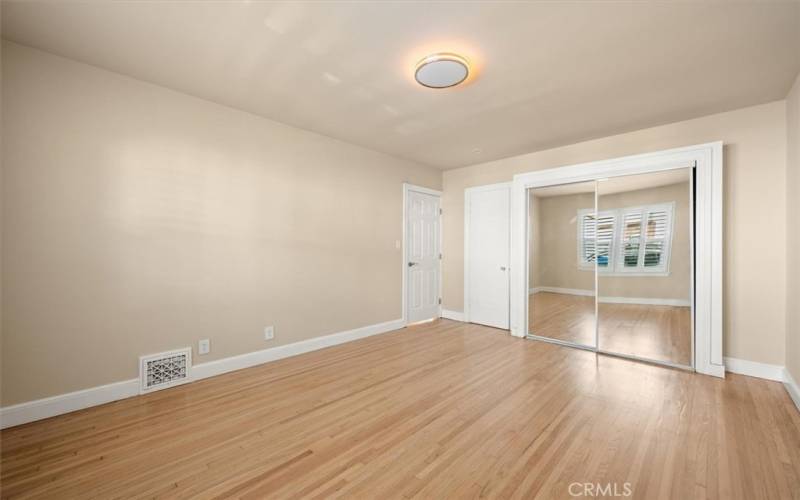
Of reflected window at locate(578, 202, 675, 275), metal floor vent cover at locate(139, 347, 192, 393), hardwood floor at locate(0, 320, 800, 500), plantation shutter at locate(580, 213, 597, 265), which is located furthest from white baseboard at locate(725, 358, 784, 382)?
metal floor vent cover at locate(139, 347, 192, 393)

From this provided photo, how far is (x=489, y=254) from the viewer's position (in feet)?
17.0

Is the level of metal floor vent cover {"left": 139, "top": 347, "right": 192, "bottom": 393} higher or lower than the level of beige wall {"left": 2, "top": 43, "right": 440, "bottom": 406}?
lower

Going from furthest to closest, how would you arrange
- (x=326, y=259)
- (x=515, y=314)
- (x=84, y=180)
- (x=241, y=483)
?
1. (x=515, y=314)
2. (x=326, y=259)
3. (x=84, y=180)
4. (x=241, y=483)

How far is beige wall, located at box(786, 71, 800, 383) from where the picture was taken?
8.65ft

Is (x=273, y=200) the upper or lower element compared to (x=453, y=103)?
lower

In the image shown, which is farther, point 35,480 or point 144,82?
point 144,82

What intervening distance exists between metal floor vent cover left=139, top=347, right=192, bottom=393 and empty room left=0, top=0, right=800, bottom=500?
0.02 m

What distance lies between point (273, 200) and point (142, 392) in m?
2.19

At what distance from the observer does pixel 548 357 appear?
3.69 meters

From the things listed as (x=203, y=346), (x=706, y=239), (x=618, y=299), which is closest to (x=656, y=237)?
(x=706, y=239)

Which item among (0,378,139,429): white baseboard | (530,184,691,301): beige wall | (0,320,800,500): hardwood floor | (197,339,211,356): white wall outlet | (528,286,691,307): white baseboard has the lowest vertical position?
(0,320,800,500): hardwood floor

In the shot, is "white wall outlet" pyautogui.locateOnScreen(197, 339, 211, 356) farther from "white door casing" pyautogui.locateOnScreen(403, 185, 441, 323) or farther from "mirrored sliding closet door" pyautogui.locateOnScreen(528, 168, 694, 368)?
"mirrored sliding closet door" pyautogui.locateOnScreen(528, 168, 694, 368)

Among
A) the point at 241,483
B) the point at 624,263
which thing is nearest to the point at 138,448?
the point at 241,483

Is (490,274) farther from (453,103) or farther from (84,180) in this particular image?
(84,180)
